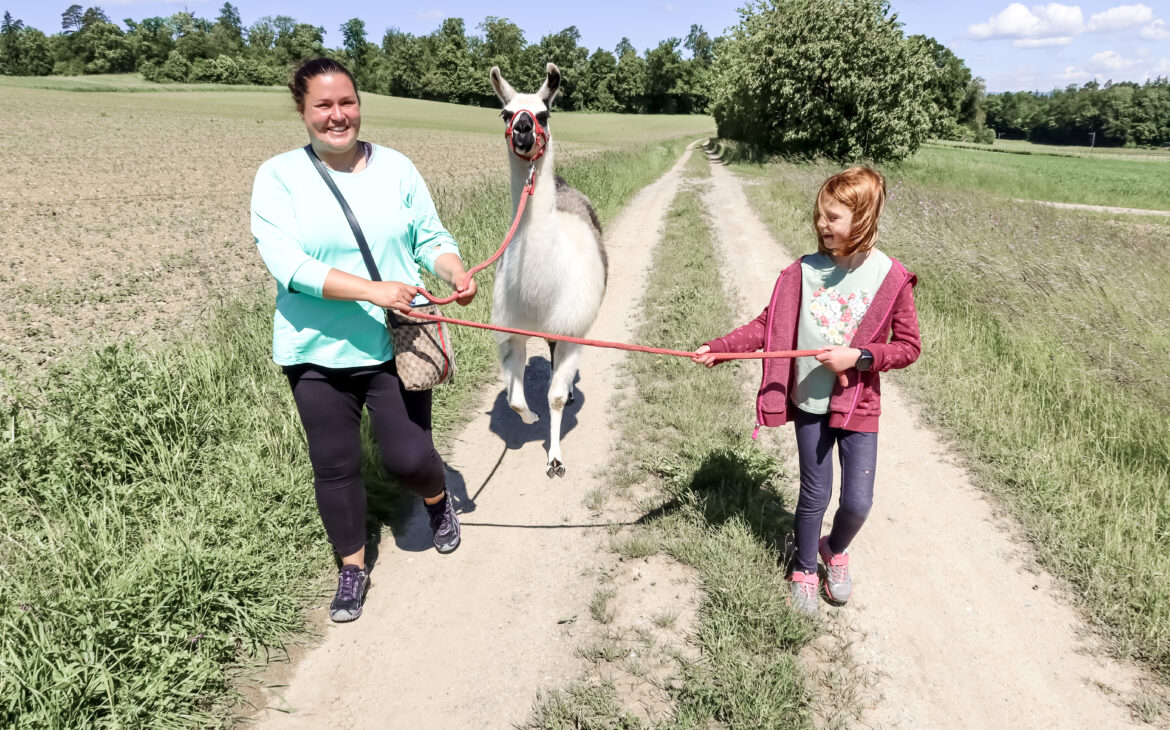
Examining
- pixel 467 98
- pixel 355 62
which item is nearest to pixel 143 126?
pixel 467 98

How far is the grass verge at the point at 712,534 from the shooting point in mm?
2018

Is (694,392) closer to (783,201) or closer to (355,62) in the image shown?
(783,201)

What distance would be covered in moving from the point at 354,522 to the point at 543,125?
211 cm

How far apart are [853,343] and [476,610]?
190cm

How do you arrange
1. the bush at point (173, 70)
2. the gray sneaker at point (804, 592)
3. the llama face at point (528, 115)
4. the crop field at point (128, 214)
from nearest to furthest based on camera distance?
the gray sneaker at point (804, 592) < the llama face at point (528, 115) < the crop field at point (128, 214) < the bush at point (173, 70)

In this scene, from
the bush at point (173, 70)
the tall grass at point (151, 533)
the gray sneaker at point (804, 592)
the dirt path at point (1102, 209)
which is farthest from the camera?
the bush at point (173, 70)

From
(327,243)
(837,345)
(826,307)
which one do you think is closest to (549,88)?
(327,243)

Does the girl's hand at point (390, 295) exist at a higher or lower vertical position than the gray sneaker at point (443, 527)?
higher

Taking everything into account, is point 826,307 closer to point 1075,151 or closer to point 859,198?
point 859,198

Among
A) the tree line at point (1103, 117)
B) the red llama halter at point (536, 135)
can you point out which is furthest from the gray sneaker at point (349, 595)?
the tree line at point (1103, 117)

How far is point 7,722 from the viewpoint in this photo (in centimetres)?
172

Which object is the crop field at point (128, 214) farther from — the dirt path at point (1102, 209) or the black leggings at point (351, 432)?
the dirt path at point (1102, 209)

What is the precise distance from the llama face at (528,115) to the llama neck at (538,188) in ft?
0.22

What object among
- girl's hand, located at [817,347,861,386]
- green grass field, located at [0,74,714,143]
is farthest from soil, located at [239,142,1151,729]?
green grass field, located at [0,74,714,143]
